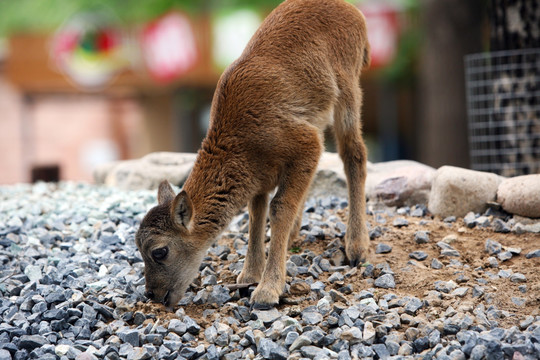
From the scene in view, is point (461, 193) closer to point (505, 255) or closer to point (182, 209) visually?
point (505, 255)

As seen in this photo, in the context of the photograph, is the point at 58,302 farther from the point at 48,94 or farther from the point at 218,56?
the point at 48,94

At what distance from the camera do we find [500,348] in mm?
4812

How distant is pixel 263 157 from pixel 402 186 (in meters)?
2.40

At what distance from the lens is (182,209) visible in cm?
559

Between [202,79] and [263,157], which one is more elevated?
[202,79]

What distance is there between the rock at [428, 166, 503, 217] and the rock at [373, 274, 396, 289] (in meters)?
1.51

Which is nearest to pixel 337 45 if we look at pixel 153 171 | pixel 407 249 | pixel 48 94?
pixel 407 249

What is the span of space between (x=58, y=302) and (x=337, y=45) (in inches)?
133

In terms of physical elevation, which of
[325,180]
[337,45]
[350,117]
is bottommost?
[325,180]

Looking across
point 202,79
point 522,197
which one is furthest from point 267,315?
point 202,79

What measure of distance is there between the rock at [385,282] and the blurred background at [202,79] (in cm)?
412

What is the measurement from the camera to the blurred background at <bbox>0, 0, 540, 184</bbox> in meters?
9.41

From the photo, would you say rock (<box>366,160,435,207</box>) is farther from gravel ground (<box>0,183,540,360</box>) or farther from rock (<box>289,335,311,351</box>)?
rock (<box>289,335,311,351</box>)

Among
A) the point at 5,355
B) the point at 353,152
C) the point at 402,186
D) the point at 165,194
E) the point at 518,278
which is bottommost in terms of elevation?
the point at 5,355
